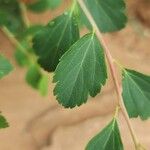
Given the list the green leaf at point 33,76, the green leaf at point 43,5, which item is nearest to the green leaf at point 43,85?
the green leaf at point 33,76

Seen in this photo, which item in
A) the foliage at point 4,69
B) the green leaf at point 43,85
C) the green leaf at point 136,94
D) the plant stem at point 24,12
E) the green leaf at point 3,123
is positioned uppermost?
the plant stem at point 24,12

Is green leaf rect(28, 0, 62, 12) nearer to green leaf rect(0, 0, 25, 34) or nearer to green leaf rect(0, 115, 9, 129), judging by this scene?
green leaf rect(0, 0, 25, 34)

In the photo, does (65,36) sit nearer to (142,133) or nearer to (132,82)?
(132,82)

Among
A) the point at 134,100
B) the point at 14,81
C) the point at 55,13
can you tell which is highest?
the point at 55,13

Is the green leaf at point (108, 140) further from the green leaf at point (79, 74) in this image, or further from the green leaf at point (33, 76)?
the green leaf at point (33, 76)

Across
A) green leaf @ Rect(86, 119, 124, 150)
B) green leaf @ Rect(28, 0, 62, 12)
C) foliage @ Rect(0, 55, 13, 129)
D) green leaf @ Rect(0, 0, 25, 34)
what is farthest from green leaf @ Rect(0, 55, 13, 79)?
green leaf @ Rect(0, 0, 25, 34)

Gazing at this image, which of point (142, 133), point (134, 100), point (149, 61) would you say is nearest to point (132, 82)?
point (134, 100)
